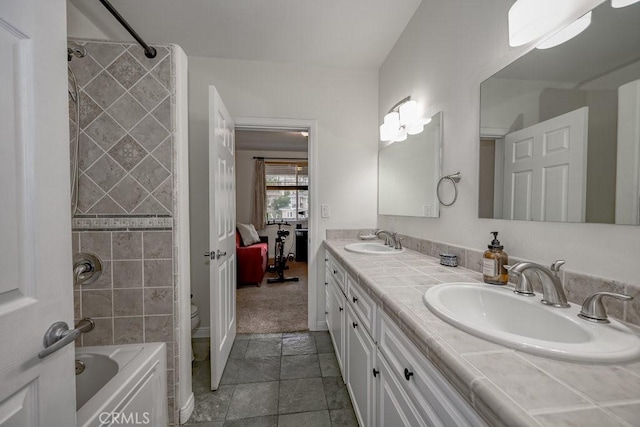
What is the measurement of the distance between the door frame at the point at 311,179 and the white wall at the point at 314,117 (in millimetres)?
39

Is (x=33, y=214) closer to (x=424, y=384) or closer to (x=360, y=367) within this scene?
(x=424, y=384)

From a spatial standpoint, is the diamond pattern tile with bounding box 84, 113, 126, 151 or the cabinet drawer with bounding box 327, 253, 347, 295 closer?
the diamond pattern tile with bounding box 84, 113, 126, 151

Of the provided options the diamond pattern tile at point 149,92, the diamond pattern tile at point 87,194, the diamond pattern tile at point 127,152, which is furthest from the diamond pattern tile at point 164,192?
the diamond pattern tile at point 149,92

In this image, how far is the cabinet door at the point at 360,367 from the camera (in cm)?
105

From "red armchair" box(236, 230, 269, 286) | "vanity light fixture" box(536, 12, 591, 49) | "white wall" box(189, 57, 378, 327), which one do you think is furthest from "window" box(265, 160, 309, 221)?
"vanity light fixture" box(536, 12, 591, 49)

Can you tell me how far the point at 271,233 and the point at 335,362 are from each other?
374 centimetres

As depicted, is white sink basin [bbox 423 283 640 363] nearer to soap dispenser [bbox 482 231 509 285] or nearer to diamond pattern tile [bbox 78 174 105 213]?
soap dispenser [bbox 482 231 509 285]

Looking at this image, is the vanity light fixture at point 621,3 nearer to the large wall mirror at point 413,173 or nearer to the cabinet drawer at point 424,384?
the large wall mirror at point 413,173

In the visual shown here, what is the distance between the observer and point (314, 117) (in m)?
2.32

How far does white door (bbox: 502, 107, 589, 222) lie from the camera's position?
0.77 meters

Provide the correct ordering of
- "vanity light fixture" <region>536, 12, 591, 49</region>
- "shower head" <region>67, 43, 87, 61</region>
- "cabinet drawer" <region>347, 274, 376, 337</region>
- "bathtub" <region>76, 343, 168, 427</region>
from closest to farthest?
1. "vanity light fixture" <region>536, 12, 591, 49</region>
2. "bathtub" <region>76, 343, 168, 427</region>
3. "cabinet drawer" <region>347, 274, 376, 337</region>
4. "shower head" <region>67, 43, 87, 61</region>

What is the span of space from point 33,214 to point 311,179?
1.88 m

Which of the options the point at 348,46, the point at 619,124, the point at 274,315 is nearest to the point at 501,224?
the point at 619,124

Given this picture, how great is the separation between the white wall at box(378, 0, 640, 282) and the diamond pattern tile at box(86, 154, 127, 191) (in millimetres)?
1847
